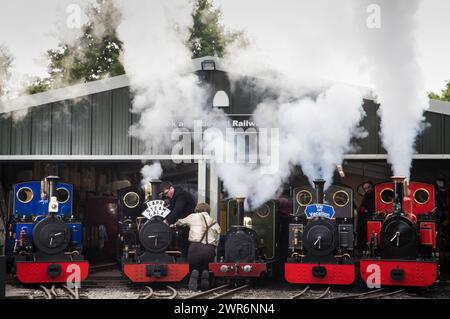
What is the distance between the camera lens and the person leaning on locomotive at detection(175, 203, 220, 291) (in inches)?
478

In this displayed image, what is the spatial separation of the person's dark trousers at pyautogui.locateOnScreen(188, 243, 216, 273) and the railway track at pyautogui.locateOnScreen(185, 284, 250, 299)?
1.58ft

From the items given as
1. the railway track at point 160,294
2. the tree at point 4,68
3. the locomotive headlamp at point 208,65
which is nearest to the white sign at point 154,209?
the railway track at point 160,294

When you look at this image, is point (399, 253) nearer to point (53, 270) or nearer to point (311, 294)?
point (311, 294)

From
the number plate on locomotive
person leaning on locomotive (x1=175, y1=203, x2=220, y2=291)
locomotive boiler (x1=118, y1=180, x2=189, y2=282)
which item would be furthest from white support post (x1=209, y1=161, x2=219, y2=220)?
the number plate on locomotive

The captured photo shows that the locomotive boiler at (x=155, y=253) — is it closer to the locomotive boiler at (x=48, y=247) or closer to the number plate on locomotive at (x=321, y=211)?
the locomotive boiler at (x=48, y=247)

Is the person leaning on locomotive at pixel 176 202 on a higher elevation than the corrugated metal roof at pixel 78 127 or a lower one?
lower

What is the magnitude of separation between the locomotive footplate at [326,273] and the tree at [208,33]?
16.1 metres

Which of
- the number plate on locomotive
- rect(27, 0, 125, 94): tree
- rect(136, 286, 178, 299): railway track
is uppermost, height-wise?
rect(27, 0, 125, 94): tree

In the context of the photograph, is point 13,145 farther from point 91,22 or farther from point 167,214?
point 91,22

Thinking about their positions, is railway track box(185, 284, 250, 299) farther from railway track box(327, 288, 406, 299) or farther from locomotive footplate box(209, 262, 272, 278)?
railway track box(327, 288, 406, 299)

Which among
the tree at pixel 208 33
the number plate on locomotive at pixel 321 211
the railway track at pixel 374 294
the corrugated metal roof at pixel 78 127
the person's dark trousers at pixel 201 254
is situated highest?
the tree at pixel 208 33

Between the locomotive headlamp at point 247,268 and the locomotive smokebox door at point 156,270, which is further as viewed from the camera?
the locomotive smokebox door at point 156,270

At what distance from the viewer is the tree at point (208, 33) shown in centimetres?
2794
